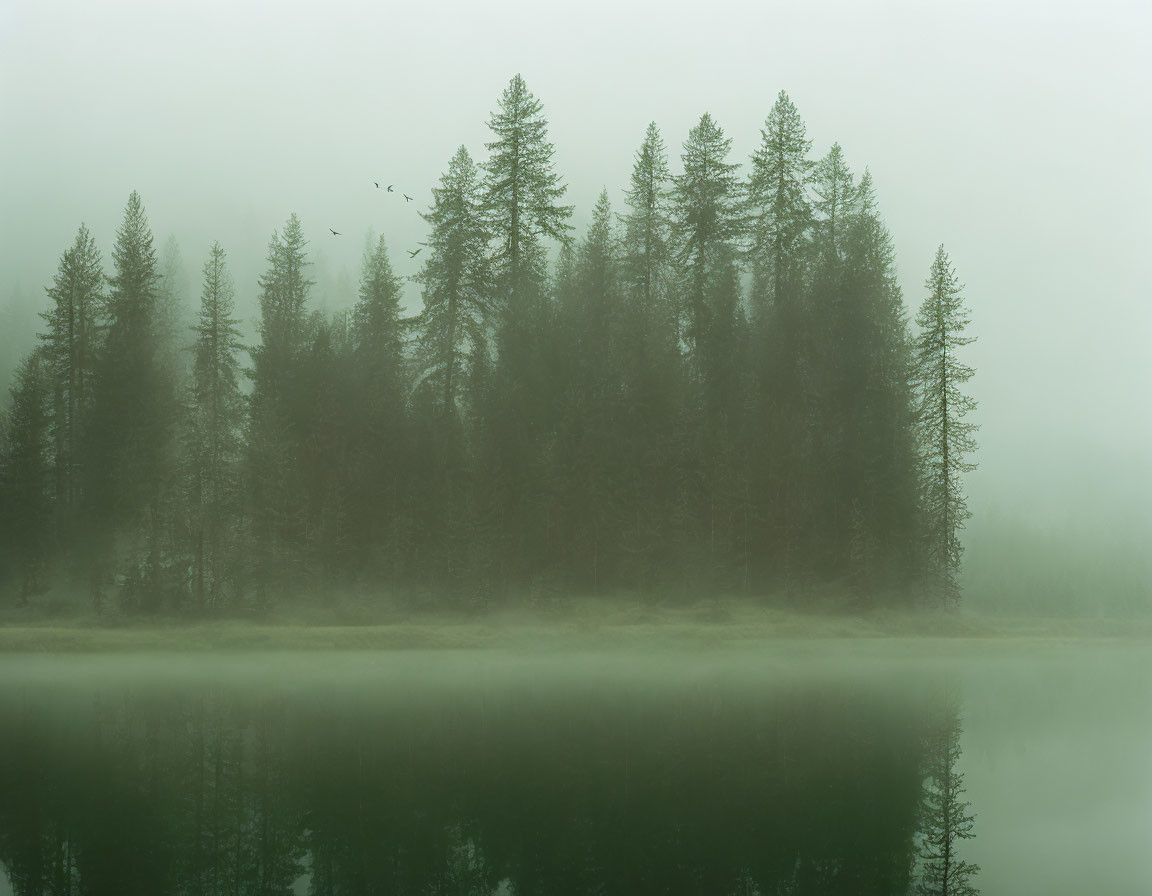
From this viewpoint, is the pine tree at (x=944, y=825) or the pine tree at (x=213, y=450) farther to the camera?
the pine tree at (x=213, y=450)

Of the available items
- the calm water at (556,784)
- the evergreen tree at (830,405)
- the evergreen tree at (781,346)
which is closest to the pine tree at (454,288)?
the evergreen tree at (781,346)

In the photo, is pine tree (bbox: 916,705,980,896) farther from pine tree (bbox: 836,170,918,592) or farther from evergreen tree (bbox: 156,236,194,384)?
evergreen tree (bbox: 156,236,194,384)

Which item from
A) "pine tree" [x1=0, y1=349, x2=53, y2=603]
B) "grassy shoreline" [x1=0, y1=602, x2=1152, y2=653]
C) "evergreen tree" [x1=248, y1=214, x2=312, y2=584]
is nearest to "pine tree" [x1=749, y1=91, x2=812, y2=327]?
"grassy shoreline" [x1=0, y1=602, x2=1152, y2=653]

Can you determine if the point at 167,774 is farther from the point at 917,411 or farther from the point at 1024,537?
the point at 1024,537

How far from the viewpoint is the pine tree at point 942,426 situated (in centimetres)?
4200

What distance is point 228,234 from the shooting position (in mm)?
87250

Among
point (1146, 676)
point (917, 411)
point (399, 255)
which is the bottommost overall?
point (1146, 676)

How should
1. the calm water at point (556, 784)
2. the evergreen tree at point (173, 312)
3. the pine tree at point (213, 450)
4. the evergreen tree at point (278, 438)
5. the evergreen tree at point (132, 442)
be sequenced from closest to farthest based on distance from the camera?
the calm water at point (556, 784) < the pine tree at point (213, 450) < the evergreen tree at point (278, 438) < the evergreen tree at point (132, 442) < the evergreen tree at point (173, 312)

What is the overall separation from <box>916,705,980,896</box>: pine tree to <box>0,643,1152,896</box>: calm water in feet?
0.37

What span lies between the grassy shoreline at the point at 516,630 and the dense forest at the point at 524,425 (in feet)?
5.57

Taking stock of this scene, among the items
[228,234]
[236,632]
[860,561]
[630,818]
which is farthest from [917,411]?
[228,234]

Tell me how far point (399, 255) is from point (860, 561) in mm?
55667

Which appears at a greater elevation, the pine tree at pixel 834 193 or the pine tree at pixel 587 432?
the pine tree at pixel 834 193

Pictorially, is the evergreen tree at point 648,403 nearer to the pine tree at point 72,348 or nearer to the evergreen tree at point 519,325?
the evergreen tree at point 519,325
